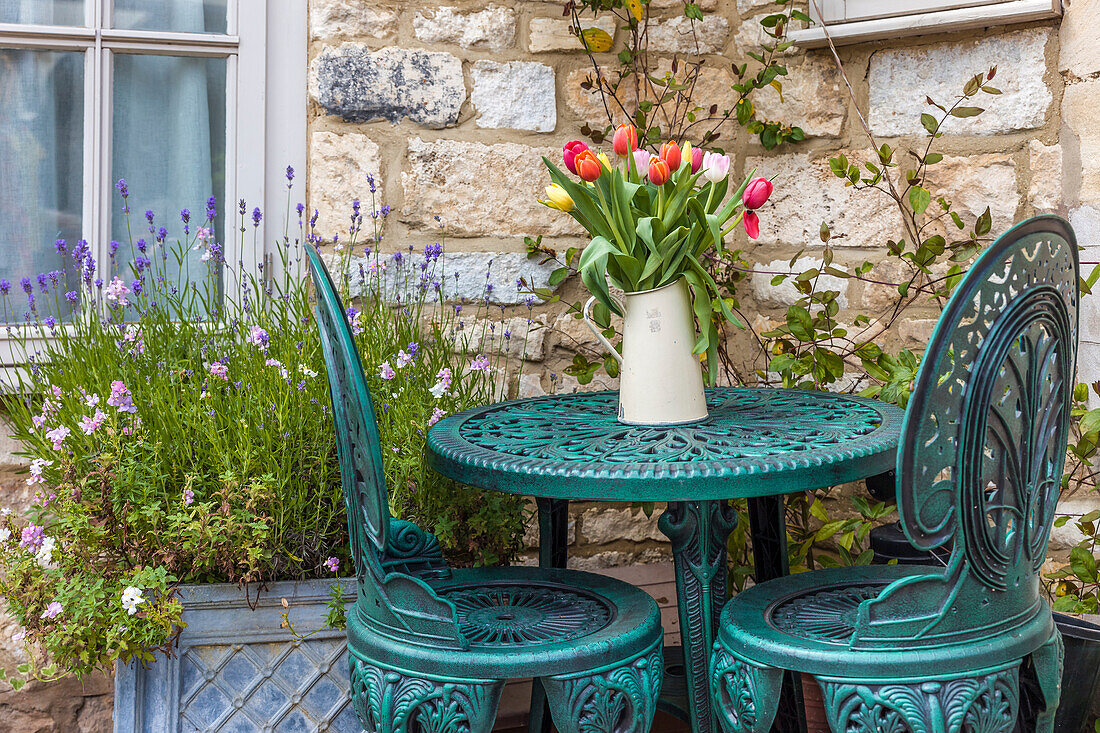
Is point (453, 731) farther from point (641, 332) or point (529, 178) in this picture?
point (529, 178)

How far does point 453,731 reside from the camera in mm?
1367

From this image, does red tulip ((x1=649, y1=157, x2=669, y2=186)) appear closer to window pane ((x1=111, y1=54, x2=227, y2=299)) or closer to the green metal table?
the green metal table

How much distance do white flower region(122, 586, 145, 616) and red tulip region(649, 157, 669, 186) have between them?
121 cm

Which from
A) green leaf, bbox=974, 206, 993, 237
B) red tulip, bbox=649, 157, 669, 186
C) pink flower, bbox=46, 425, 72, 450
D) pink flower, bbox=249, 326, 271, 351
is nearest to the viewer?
red tulip, bbox=649, 157, 669, 186

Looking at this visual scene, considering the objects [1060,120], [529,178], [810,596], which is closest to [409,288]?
[529,178]

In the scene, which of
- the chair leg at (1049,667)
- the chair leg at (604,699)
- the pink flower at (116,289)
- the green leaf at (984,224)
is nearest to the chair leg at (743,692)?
the chair leg at (604,699)

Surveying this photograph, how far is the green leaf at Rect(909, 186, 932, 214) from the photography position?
233cm

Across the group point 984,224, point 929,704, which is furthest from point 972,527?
point 984,224

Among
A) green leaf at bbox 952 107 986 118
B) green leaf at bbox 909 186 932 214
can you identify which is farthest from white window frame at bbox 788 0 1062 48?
green leaf at bbox 909 186 932 214

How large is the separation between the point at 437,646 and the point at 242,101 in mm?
1689

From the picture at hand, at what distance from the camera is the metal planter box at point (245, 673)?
185cm

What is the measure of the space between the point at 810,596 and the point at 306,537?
1.02 meters

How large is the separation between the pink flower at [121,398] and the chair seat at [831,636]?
124cm

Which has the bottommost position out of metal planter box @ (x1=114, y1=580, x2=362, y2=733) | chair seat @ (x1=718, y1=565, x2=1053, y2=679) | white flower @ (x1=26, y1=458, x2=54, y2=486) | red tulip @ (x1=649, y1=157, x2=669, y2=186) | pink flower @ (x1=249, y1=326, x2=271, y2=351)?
metal planter box @ (x1=114, y1=580, x2=362, y2=733)
